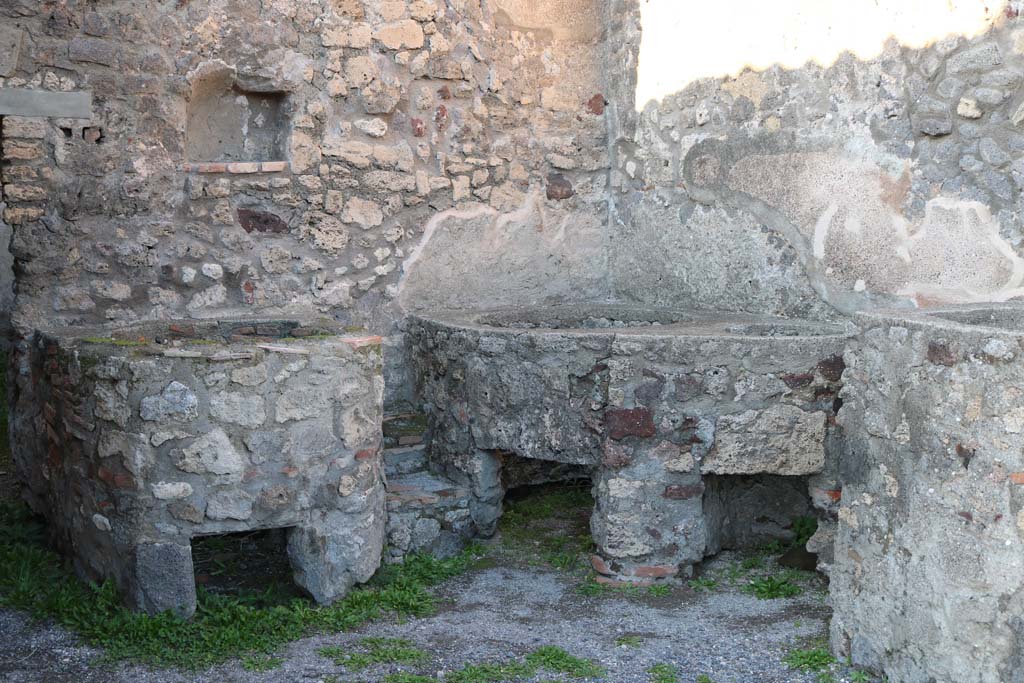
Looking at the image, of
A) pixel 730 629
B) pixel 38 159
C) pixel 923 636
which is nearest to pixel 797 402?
pixel 730 629

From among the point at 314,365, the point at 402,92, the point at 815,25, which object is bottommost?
the point at 314,365

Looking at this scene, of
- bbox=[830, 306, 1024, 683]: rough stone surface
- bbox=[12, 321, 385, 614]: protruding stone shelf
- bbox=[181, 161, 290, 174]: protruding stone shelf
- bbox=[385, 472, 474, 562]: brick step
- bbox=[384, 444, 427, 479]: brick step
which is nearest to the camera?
bbox=[830, 306, 1024, 683]: rough stone surface

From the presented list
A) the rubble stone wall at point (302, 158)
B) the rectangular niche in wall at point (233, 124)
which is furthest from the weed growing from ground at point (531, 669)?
the rectangular niche in wall at point (233, 124)

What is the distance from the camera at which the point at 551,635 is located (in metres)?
3.83

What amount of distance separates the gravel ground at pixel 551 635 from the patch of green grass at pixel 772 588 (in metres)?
0.04

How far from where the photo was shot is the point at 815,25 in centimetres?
473

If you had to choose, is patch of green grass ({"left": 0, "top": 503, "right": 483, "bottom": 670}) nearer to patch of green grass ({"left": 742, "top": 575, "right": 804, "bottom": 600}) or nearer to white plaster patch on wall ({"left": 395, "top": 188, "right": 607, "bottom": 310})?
patch of green grass ({"left": 742, "top": 575, "right": 804, "bottom": 600})

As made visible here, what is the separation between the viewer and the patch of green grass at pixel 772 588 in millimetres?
4141

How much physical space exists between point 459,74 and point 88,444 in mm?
2549

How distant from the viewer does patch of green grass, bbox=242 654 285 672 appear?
11.4ft

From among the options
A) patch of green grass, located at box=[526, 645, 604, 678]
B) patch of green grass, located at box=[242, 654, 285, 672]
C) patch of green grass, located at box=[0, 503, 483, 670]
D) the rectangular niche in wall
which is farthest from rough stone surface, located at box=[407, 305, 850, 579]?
the rectangular niche in wall

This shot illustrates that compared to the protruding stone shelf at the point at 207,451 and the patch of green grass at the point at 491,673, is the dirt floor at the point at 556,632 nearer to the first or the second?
the patch of green grass at the point at 491,673

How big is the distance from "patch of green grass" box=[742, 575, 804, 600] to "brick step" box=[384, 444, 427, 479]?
1.58m

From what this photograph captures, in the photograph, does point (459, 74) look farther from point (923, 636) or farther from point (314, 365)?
point (923, 636)
